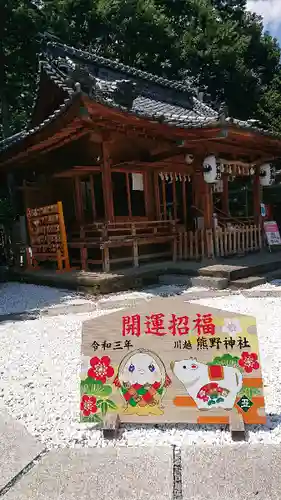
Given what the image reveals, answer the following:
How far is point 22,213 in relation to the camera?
10.8m

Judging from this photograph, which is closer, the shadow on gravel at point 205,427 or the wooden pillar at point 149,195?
the shadow on gravel at point 205,427

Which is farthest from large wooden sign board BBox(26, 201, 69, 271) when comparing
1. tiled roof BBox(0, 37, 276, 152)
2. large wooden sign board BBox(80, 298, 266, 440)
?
large wooden sign board BBox(80, 298, 266, 440)

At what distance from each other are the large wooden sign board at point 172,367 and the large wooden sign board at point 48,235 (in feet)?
20.3

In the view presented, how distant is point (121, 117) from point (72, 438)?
581 cm

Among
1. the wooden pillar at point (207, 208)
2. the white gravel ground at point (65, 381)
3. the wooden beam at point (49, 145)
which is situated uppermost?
the wooden beam at point (49, 145)

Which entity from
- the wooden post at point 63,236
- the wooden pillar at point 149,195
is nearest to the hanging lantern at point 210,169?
the wooden pillar at point 149,195

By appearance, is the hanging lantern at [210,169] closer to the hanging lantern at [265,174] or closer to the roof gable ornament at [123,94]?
the roof gable ornament at [123,94]

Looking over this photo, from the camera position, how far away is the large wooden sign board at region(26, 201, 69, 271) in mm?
8438

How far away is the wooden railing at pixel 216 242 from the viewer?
8.62 m

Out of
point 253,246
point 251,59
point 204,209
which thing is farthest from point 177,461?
point 251,59

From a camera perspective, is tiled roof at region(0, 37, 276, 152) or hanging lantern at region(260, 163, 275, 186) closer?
tiled roof at region(0, 37, 276, 152)

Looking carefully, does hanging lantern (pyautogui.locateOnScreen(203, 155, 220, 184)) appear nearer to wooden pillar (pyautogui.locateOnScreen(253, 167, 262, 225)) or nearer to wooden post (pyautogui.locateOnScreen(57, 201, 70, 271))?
wooden pillar (pyautogui.locateOnScreen(253, 167, 262, 225))

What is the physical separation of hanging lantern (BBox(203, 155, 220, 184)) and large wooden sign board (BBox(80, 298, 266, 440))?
6798 mm

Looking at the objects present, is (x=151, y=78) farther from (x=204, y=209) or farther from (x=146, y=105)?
(x=204, y=209)
